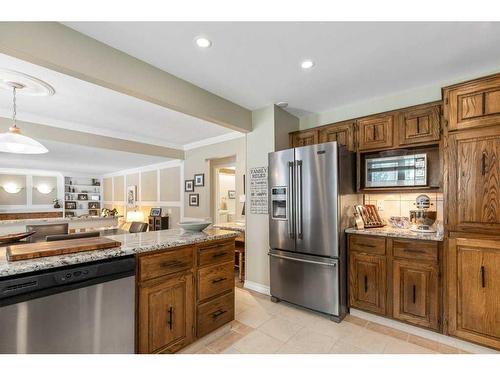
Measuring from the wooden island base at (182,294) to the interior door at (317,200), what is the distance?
87 centimetres

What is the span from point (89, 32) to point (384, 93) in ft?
9.69

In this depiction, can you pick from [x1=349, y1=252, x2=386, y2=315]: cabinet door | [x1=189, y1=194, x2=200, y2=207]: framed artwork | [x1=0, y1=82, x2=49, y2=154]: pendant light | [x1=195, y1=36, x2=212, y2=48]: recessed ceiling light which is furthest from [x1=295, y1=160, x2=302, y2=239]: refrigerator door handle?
[x1=189, y1=194, x2=200, y2=207]: framed artwork

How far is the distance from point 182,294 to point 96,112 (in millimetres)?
2970

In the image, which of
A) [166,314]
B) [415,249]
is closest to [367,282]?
[415,249]

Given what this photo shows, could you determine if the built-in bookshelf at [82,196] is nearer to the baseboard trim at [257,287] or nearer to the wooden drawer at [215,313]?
the baseboard trim at [257,287]

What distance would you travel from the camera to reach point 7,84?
2.44 metres

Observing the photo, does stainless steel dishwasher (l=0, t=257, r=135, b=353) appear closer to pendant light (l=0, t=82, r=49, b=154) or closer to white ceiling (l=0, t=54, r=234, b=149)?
pendant light (l=0, t=82, r=49, b=154)

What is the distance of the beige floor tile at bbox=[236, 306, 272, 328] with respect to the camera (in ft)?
8.12

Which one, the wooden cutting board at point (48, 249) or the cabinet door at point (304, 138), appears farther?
the cabinet door at point (304, 138)

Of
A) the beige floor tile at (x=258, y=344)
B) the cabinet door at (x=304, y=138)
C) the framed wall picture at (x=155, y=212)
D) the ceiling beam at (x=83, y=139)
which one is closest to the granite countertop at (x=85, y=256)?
the beige floor tile at (x=258, y=344)

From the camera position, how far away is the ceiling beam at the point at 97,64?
5.07 ft

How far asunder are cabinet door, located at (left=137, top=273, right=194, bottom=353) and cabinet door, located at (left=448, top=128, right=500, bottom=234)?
233 centimetres
